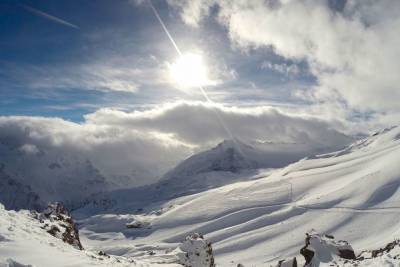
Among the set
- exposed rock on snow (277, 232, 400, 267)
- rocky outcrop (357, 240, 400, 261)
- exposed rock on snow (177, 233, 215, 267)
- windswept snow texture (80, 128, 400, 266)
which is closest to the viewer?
rocky outcrop (357, 240, 400, 261)

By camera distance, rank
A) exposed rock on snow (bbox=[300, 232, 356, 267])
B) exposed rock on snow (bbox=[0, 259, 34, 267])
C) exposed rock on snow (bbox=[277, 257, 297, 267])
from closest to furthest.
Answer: exposed rock on snow (bbox=[0, 259, 34, 267]) < exposed rock on snow (bbox=[300, 232, 356, 267]) < exposed rock on snow (bbox=[277, 257, 297, 267])

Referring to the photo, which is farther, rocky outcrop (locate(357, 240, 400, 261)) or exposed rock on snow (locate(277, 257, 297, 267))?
exposed rock on snow (locate(277, 257, 297, 267))

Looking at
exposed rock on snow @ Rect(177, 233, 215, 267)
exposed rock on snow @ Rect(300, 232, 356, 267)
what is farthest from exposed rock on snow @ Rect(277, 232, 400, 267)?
A: exposed rock on snow @ Rect(177, 233, 215, 267)

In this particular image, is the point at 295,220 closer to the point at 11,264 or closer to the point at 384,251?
the point at 384,251

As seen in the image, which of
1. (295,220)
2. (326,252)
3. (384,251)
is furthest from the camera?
(295,220)

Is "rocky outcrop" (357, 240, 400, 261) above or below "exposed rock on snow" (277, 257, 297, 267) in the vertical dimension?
below

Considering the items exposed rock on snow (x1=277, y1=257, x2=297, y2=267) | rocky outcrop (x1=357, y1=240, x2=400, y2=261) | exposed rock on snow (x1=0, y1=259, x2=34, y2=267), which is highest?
exposed rock on snow (x1=277, y1=257, x2=297, y2=267)

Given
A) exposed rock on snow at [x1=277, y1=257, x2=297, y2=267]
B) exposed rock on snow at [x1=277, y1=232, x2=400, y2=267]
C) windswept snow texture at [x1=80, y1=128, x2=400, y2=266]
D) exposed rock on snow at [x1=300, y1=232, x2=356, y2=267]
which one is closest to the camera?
exposed rock on snow at [x1=277, y1=232, x2=400, y2=267]

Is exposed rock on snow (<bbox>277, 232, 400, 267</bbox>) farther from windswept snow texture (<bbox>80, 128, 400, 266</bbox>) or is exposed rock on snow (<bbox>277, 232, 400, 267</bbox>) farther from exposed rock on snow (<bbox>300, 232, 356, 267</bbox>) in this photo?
windswept snow texture (<bbox>80, 128, 400, 266</bbox>)

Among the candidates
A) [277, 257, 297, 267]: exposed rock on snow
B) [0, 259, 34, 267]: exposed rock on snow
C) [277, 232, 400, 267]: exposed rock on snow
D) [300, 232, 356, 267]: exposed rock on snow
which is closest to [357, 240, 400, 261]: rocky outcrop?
[277, 232, 400, 267]: exposed rock on snow

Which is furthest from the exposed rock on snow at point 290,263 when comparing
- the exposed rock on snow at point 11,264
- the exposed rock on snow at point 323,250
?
the exposed rock on snow at point 11,264

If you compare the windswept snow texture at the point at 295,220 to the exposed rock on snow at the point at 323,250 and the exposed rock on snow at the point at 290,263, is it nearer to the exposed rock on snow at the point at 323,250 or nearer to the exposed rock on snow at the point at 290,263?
the exposed rock on snow at the point at 290,263

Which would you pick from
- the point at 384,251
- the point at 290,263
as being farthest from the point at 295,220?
the point at 384,251

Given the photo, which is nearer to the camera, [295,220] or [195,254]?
[195,254]
